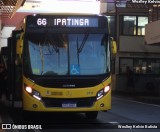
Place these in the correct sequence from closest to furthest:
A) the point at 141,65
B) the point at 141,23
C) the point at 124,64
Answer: the point at 141,65, the point at 124,64, the point at 141,23

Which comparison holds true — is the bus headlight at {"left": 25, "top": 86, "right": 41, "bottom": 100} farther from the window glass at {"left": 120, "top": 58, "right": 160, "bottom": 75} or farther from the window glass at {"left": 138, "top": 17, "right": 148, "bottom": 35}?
the window glass at {"left": 138, "top": 17, "right": 148, "bottom": 35}

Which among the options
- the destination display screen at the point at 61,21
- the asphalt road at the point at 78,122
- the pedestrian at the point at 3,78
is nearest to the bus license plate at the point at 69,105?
the asphalt road at the point at 78,122

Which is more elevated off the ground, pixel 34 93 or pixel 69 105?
pixel 34 93

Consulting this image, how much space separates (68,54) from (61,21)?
1016 millimetres

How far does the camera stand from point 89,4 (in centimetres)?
4578

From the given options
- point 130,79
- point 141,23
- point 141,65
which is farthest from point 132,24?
point 130,79

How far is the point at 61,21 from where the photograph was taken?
14273 mm

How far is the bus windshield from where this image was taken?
13852mm

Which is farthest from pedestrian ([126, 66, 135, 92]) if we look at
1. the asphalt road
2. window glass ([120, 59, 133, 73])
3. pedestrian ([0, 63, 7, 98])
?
the asphalt road

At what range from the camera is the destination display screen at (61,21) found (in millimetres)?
14133

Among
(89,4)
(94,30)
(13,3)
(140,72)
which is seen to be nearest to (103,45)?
(94,30)

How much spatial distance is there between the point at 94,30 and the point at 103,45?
0.51 meters

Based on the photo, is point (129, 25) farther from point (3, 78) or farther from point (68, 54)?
point (68, 54)

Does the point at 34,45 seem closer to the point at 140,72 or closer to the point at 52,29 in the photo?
the point at 52,29
